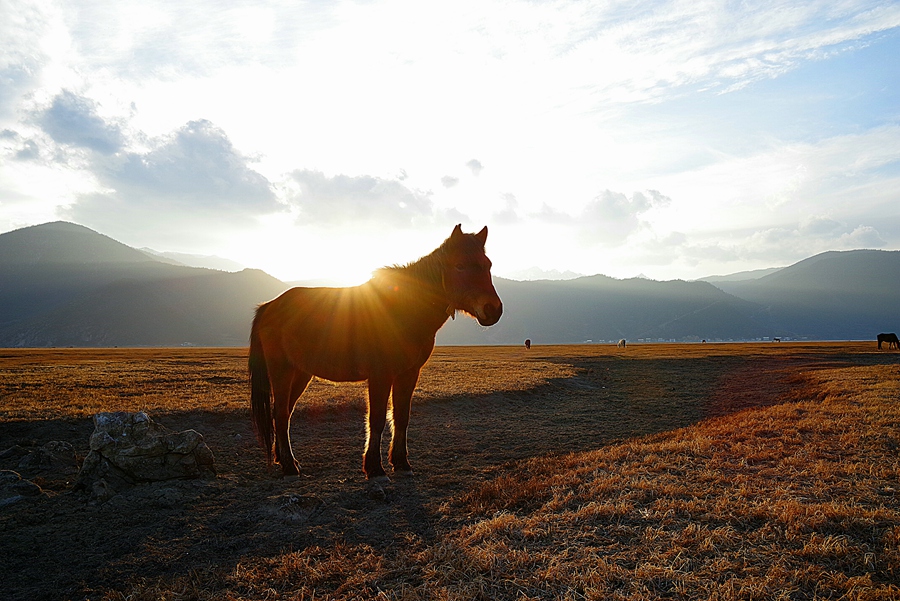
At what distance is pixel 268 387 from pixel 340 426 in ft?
16.5

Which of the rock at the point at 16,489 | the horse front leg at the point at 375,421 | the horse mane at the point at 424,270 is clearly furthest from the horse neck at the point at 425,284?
the rock at the point at 16,489

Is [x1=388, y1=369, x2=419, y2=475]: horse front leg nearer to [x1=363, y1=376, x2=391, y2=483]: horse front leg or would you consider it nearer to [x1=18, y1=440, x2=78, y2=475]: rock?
[x1=363, y1=376, x2=391, y2=483]: horse front leg

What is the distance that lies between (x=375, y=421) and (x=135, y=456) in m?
4.28

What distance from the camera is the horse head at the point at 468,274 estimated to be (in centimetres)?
746

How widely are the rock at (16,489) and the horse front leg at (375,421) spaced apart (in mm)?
5268

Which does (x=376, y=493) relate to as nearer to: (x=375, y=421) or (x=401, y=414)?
(x=375, y=421)

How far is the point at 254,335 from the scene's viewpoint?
9594mm

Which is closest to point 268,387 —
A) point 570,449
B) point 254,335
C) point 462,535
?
point 254,335

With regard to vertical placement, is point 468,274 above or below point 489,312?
above

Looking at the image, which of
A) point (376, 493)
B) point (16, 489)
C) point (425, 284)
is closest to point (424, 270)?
point (425, 284)

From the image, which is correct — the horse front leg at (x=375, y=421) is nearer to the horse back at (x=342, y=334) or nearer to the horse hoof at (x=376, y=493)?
the horse back at (x=342, y=334)

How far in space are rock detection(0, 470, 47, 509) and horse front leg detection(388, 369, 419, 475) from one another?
5.76 m

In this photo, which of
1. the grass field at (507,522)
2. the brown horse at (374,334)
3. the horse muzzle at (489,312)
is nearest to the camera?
the grass field at (507,522)

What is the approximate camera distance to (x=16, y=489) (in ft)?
24.7
